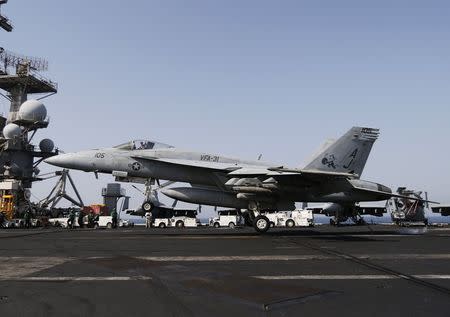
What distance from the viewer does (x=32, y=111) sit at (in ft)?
190

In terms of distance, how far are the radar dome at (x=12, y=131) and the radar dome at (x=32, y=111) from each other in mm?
1758

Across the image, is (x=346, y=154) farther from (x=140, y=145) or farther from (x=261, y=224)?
(x=140, y=145)

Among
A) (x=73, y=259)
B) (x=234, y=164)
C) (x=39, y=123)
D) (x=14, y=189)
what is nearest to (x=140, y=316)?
(x=73, y=259)

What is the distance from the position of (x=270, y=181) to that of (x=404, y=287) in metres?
11.9

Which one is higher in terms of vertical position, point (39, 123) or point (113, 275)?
point (39, 123)

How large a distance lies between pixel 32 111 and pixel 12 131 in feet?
13.7

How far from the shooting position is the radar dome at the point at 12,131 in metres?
56.4

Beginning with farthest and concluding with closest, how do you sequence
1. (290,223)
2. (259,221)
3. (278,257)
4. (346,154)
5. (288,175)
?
(290,223) → (346,154) → (259,221) → (288,175) → (278,257)

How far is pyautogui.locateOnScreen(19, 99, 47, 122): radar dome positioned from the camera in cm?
5756

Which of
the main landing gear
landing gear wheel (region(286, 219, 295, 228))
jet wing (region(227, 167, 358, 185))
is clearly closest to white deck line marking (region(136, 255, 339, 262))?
jet wing (region(227, 167, 358, 185))

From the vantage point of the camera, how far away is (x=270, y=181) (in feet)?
60.3

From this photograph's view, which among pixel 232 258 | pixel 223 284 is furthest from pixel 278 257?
pixel 223 284

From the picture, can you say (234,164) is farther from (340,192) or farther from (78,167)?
(78,167)

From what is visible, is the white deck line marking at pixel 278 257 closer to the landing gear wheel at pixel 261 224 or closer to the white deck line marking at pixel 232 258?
the white deck line marking at pixel 232 258
